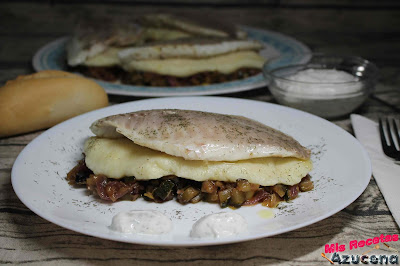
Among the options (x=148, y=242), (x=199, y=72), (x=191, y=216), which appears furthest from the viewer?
(x=199, y=72)

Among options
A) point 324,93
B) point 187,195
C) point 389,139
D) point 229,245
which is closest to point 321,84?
point 324,93

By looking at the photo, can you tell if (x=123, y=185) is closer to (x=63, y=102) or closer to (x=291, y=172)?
(x=291, y=172)

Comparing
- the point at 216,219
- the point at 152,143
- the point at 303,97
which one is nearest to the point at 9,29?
the point at 303,97

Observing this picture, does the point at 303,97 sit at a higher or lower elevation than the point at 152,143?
lower

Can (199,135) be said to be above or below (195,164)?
above

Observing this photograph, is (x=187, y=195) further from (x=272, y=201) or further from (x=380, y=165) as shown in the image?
(x=380, y=165)

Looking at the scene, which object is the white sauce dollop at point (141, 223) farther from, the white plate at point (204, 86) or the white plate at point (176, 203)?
the white plate at point (204, 86)

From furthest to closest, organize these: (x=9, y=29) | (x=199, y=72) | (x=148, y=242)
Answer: (x=9, y=29), (x=199, y=72), (x=148, y=242)

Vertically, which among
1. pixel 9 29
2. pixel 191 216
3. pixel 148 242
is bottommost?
pixel 9 29
